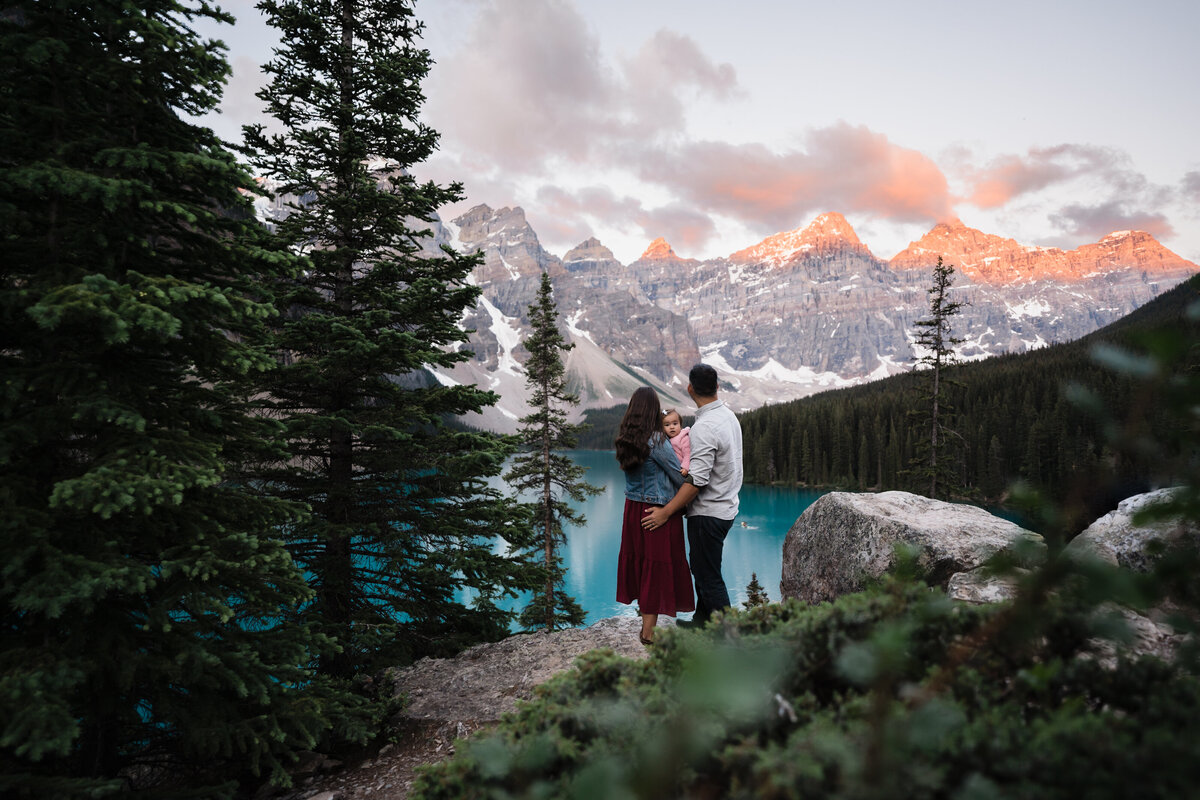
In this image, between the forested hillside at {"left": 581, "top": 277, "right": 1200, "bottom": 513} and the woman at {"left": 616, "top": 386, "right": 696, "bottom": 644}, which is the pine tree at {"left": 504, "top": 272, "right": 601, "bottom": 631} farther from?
the forested hillside at {"left": 581, "top": 277, "right": 1200, "bottom": 513}

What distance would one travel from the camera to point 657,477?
17.1ft

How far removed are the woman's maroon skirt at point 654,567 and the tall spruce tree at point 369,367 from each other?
2.62 meters

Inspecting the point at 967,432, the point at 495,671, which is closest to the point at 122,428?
the point at 495,671

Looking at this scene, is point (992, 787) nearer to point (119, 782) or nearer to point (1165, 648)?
point (1165, 648)

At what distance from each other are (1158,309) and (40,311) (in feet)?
457

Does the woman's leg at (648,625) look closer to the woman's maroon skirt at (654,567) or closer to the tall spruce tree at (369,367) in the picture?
the woman's maroon skirt at (654,567)

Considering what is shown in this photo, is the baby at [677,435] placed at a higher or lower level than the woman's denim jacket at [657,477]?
higher

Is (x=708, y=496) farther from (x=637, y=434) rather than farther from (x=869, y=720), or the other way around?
(x=869, y=720)

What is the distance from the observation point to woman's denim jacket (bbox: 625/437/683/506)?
204 inches

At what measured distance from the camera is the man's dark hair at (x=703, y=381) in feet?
16.9

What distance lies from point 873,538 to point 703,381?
517 centimetres

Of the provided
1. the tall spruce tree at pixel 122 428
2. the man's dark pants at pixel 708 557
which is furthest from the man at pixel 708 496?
the tall spruce tree at pixel 122 428

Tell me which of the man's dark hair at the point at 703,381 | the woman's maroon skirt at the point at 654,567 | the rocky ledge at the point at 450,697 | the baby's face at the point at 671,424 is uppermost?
the man's dark hair at the point at 703,381

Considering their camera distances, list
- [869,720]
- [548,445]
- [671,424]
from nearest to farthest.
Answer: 1. [869,720]
2. [671,424]
3. [548,445]
